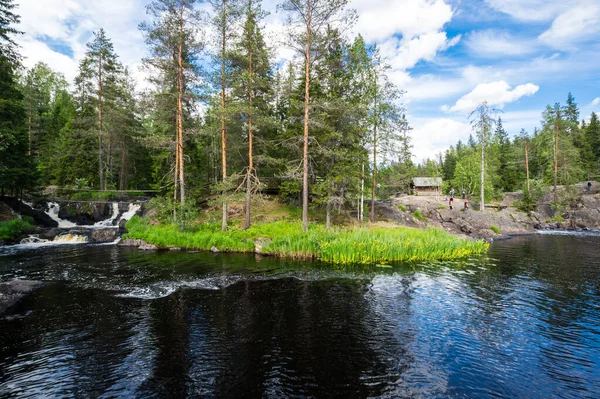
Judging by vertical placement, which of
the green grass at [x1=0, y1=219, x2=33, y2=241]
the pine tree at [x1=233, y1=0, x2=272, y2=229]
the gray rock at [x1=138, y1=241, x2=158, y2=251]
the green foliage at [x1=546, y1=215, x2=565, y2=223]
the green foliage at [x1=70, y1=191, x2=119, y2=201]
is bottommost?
the gray rock at [x1=138, y1=241, x2=158, y2=251]

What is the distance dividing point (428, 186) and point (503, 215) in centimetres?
2505

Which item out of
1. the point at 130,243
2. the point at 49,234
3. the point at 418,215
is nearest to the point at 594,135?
the point at 418,215

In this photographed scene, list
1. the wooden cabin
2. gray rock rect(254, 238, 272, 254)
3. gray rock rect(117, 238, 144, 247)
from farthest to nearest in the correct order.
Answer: the wooden cabin → gray rock rect(117, 238, 144, 247) → gray rock rect(254, 238, 272, 254)

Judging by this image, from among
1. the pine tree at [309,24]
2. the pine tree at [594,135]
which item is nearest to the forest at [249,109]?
the pine tree at [309,24]

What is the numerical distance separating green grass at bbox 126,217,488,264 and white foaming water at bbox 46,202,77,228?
9700mm

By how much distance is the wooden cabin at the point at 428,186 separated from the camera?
61.9m

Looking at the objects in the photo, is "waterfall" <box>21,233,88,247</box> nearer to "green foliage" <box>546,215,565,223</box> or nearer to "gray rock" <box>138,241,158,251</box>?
"gray rock" <box>138,241,158,251</box>

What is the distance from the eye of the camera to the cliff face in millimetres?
31700

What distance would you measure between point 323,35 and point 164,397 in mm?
22812

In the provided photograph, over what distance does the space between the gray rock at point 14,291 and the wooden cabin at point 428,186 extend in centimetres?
6055

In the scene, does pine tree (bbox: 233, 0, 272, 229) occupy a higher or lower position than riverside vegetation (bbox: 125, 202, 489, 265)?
higher

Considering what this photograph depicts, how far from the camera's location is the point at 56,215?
97.7 ft

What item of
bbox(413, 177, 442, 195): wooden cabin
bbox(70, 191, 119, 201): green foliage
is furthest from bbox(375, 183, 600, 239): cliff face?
bbox(70, 191, 119, 201): green foliage

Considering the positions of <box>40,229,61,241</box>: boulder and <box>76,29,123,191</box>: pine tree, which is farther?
<box>76,29,123,191</box>: pine tree
